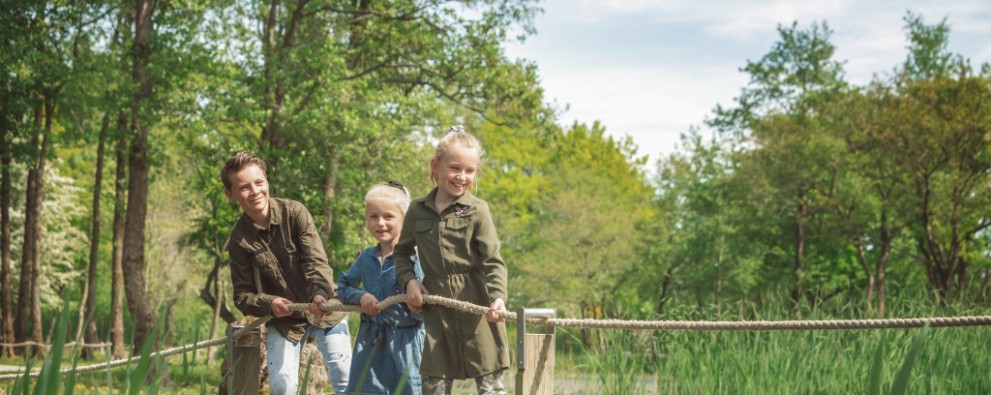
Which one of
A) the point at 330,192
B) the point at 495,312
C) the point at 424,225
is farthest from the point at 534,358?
the point at 330,192

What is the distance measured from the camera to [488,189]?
3831 centimetres

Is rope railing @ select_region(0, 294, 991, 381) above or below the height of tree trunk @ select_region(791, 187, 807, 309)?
below

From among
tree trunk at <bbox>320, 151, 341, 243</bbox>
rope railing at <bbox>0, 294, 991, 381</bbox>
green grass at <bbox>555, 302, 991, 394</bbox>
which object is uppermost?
tree trunk at <bbox>320, 151, 341, 243</bbox>

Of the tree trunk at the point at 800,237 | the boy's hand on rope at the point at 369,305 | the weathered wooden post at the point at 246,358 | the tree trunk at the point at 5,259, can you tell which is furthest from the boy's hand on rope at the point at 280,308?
the tree trunk at the point at 800,237

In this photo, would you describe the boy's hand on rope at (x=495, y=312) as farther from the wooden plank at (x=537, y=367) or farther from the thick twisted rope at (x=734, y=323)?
the wooden plank at (x=537, y=367)

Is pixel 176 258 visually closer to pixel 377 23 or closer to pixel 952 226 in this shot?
pixel 377 23

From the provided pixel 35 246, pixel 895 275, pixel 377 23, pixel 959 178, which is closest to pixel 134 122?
pixel 377 23

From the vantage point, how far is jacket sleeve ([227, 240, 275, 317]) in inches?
198

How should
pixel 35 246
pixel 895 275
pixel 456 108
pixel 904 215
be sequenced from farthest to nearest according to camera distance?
pixel 895 275, pixel 456 108, pixel 904 215, pixel 35 246

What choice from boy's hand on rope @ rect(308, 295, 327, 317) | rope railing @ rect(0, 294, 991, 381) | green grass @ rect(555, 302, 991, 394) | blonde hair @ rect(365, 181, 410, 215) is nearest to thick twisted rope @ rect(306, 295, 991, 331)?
rope railing @ rect(0, 294, 991, 381)

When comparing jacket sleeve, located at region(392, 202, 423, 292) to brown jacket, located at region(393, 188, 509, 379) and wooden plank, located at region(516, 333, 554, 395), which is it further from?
wooden plank, located at region(516, 333, 554, 395)

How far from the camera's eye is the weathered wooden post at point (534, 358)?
3.64m

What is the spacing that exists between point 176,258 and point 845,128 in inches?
986

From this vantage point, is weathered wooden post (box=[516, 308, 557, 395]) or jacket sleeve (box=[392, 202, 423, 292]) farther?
jacket sleeve (box=[392, 202, 423, 292])
